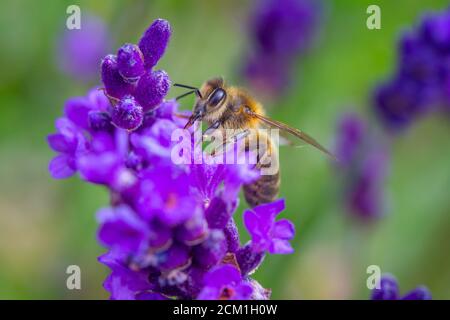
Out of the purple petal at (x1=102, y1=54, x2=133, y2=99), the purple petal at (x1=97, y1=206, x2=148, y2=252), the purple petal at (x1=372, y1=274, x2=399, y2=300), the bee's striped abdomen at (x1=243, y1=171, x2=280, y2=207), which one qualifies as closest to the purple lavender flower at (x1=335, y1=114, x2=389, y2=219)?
the bee's striped abdomen at (x1=243, y1=171, x2=280, y2=207)

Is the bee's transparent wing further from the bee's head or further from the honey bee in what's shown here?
the bee's head

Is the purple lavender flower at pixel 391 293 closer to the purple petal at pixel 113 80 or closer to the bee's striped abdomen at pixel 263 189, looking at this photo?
the bee's striped abdomen at pixel 263 189

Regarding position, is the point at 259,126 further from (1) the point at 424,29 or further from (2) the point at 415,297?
(1) the point at 424,29

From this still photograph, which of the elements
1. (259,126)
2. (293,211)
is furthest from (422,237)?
(259,126)

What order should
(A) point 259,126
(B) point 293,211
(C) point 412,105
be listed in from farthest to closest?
1. (B) point 293,211
2. (C) point 412,105
3. (A) point 259,126

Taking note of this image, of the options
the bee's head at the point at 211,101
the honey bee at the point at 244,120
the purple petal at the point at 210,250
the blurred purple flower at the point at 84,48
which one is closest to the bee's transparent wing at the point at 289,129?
the honey bee at the point at 244,120

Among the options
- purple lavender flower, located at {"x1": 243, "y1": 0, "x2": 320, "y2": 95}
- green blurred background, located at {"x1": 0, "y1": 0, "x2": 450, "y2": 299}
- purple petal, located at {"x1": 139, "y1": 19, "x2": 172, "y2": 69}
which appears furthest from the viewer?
purple lavender flower, located at {"x1": 243, "y1": 0, "x2": 320, "y2": 95}
